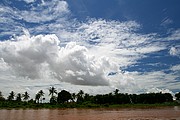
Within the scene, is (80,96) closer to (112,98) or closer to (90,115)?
(112,98)

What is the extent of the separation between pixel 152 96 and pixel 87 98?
3204 centimetres

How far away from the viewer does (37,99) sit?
386 ft

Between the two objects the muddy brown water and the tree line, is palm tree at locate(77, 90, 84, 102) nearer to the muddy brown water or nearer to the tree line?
the tree line

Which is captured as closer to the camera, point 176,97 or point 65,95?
point 65,95

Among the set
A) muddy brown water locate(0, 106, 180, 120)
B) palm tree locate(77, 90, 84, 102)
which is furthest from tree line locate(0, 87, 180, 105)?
muddy brown water locate(0, 106, 180, 120)

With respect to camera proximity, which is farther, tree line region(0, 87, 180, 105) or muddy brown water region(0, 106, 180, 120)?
tree line region(0, 87, 180, 105)

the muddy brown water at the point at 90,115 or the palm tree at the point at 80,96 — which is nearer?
the muddy brown water at the point at 90,115

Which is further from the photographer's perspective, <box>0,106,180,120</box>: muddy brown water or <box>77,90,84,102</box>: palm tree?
<box>77,90,84,102</box>: palm tree

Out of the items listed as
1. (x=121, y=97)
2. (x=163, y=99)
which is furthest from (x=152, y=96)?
(x=121, y=97)

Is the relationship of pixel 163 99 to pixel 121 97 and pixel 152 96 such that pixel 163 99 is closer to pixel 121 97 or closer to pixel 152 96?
pixel 152 96

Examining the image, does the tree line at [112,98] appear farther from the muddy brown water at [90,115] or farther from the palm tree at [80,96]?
the muddy brown water at [90,115]

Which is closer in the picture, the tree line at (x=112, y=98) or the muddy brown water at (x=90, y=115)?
the muddy brown water at (x=90, y=115)

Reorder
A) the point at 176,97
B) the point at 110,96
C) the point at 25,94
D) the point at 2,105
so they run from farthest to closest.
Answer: the point at 176,97, the point at 25,94, the point at 110,96, the point at 2,105

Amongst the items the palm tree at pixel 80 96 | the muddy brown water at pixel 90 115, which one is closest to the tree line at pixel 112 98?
the palm tree at pixel 80 96
